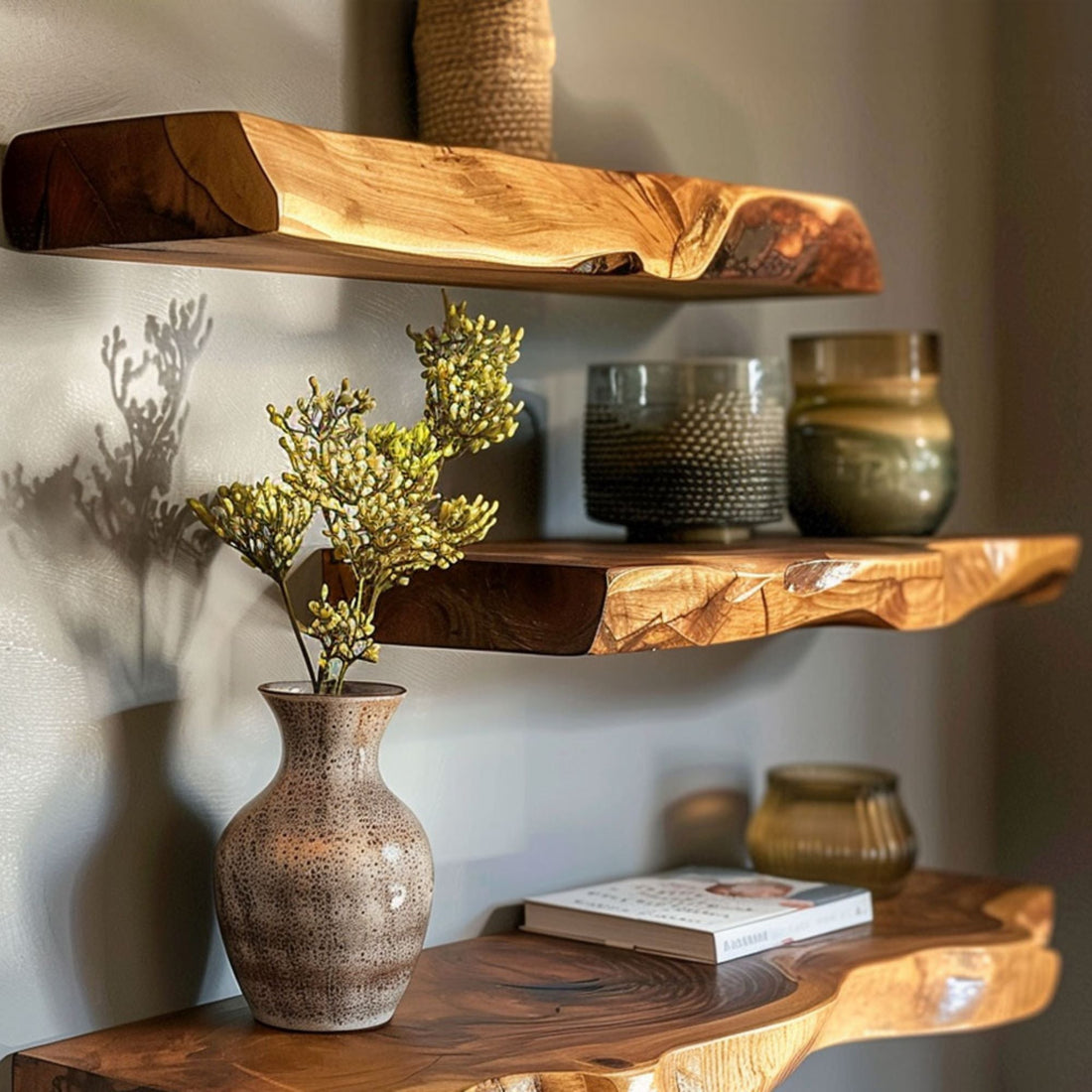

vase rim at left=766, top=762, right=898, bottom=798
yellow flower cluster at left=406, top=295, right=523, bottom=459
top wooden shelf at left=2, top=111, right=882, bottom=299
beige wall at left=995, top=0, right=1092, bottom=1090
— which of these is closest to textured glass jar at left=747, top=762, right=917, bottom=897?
vase rim at left=766, top=762, right=898, bottom=798

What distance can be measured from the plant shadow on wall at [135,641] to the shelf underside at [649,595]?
130 mm

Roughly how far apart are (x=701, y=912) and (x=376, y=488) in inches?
19.7

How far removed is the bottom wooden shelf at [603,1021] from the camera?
1032 millimetres

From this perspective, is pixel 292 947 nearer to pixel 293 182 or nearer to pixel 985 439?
pixel 293 182

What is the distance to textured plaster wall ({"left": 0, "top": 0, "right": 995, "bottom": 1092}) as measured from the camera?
3.51ft

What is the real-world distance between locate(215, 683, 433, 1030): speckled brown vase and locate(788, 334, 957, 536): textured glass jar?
22.0 inches

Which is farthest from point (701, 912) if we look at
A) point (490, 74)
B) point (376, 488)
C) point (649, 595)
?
point (490, 74)

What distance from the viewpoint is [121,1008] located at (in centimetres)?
112

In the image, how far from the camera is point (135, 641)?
1.12m

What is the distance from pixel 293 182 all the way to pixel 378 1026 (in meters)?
0.54

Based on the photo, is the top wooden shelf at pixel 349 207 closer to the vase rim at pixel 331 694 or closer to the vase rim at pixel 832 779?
the vase rim at pixel 331 694

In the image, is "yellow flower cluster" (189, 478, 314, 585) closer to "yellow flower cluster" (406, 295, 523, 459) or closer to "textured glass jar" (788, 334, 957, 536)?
"yellow flower cluster" (406, 295, 523, 459)

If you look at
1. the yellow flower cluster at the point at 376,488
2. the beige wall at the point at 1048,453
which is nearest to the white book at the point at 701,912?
the yellow flower cluster at the point at 376,488

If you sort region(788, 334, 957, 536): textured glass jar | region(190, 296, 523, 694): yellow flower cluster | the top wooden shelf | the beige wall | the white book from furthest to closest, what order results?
the beige wall, region(788, 334, 957, 536): textured glass jar, the white book, region(190, 296, 523, 694): yellow flower cluster, the top wooden shelf
